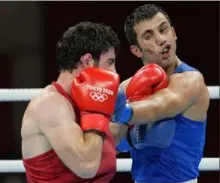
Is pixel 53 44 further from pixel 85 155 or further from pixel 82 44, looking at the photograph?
pixel 85 155

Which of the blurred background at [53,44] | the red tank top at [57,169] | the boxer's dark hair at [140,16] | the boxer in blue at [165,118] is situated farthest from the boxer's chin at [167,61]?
the blurred background at [53,44]

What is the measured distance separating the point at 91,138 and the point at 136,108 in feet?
1.13

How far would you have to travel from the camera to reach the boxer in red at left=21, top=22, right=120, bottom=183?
161 centimetres

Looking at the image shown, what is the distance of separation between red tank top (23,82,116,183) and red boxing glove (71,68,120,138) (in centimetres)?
Result: 6

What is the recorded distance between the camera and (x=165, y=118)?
197cm

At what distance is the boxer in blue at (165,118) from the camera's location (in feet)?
6.37

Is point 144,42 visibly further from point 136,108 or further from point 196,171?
point 196,171

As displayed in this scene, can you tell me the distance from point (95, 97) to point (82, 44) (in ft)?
0.61

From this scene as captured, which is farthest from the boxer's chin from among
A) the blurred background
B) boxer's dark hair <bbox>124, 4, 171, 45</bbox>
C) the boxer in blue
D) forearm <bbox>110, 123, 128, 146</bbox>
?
the blurred background

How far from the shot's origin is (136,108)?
1.92 meters

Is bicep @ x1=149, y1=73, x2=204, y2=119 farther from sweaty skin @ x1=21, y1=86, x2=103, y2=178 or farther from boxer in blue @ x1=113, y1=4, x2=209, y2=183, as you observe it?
sweaty skin @ x1=21, y1=86, x2=103, y2=178

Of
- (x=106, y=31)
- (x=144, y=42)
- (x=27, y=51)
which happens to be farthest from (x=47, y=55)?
(x=106, y=31)

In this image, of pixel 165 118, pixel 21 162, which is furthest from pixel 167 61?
pixel 21 162

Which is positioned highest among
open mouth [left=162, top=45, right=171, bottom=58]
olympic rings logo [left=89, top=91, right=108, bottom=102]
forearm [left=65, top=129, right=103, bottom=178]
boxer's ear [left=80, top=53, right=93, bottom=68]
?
boxer's ear [left=80, top=53, right=93, bottom=68]
